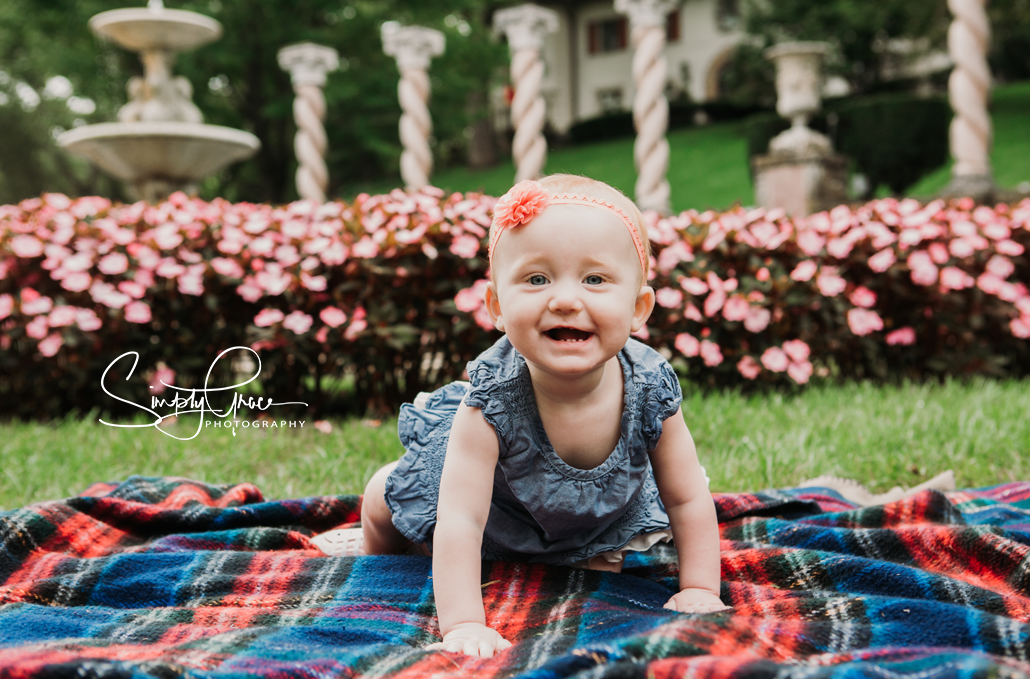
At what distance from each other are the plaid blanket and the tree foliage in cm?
1633

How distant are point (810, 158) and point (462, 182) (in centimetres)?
1399

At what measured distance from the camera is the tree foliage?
1698 cm

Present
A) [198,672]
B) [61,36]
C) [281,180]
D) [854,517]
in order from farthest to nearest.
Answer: [281,180], [61,36], [854,517], [198,672]

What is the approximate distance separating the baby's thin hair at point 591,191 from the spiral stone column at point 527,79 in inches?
333

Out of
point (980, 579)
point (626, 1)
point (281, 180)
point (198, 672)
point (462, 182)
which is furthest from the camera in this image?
point (462, 182)

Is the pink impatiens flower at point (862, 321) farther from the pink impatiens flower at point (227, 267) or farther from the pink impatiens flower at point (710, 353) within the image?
the pink impatiens flower at point (227, 267)

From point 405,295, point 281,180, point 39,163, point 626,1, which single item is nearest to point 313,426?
point 405,295

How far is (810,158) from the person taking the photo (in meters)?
11.2

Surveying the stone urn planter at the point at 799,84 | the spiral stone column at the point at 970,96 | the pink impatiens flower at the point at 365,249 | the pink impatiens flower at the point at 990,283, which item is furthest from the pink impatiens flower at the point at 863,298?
the stone urn planter at the point at 799,84

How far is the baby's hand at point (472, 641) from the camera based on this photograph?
1397mm

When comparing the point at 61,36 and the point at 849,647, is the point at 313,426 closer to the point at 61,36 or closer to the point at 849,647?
the point at 849,647

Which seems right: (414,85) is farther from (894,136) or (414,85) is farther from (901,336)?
(894,136)

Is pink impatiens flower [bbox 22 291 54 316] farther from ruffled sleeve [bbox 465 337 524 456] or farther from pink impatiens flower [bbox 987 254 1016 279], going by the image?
pink impatiens flower [bbox 987 254 1016 279]
